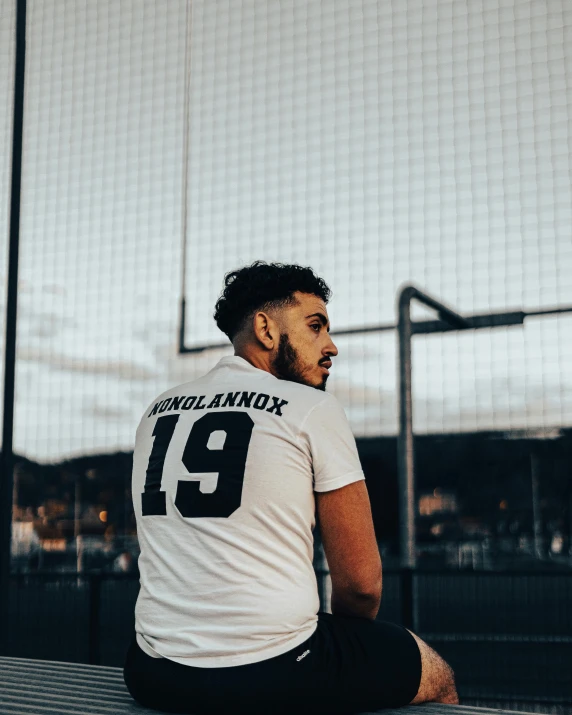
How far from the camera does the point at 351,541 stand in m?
2.03

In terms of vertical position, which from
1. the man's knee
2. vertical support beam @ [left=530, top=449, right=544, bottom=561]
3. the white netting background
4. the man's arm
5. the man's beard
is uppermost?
the white netting background

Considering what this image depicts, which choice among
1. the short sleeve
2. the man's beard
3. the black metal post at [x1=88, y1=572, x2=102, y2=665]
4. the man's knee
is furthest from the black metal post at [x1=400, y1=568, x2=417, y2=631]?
the short sleeve

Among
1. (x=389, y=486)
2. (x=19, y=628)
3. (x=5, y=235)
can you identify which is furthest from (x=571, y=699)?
(x=5, y=235)

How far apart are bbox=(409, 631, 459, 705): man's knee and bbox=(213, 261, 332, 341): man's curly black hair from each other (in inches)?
36.1

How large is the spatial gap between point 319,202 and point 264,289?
563 cm

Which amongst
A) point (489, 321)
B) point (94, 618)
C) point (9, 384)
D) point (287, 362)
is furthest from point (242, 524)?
point (489, 321)

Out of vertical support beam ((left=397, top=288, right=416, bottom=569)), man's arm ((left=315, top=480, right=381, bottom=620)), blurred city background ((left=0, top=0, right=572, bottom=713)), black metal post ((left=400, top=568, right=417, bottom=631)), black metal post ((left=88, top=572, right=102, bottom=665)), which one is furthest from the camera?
blurred city background ((left=0, top=0, right=572, bottom=713))

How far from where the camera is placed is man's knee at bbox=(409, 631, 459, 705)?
2.11 meters

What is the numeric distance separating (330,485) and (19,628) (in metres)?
5.58

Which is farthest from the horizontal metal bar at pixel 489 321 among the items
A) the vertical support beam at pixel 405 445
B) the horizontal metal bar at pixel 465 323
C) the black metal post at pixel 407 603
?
the black metal post at pixel 407 603

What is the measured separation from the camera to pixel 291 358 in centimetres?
236

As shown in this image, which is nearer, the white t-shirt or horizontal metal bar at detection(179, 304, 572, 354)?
the white t-shirt

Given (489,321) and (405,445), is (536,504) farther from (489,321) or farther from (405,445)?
(405,445)

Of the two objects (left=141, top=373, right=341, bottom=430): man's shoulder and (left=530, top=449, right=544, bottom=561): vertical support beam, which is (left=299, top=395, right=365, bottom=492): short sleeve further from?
(left=530, top=449, right=544, bottom=561): vertical support beam
